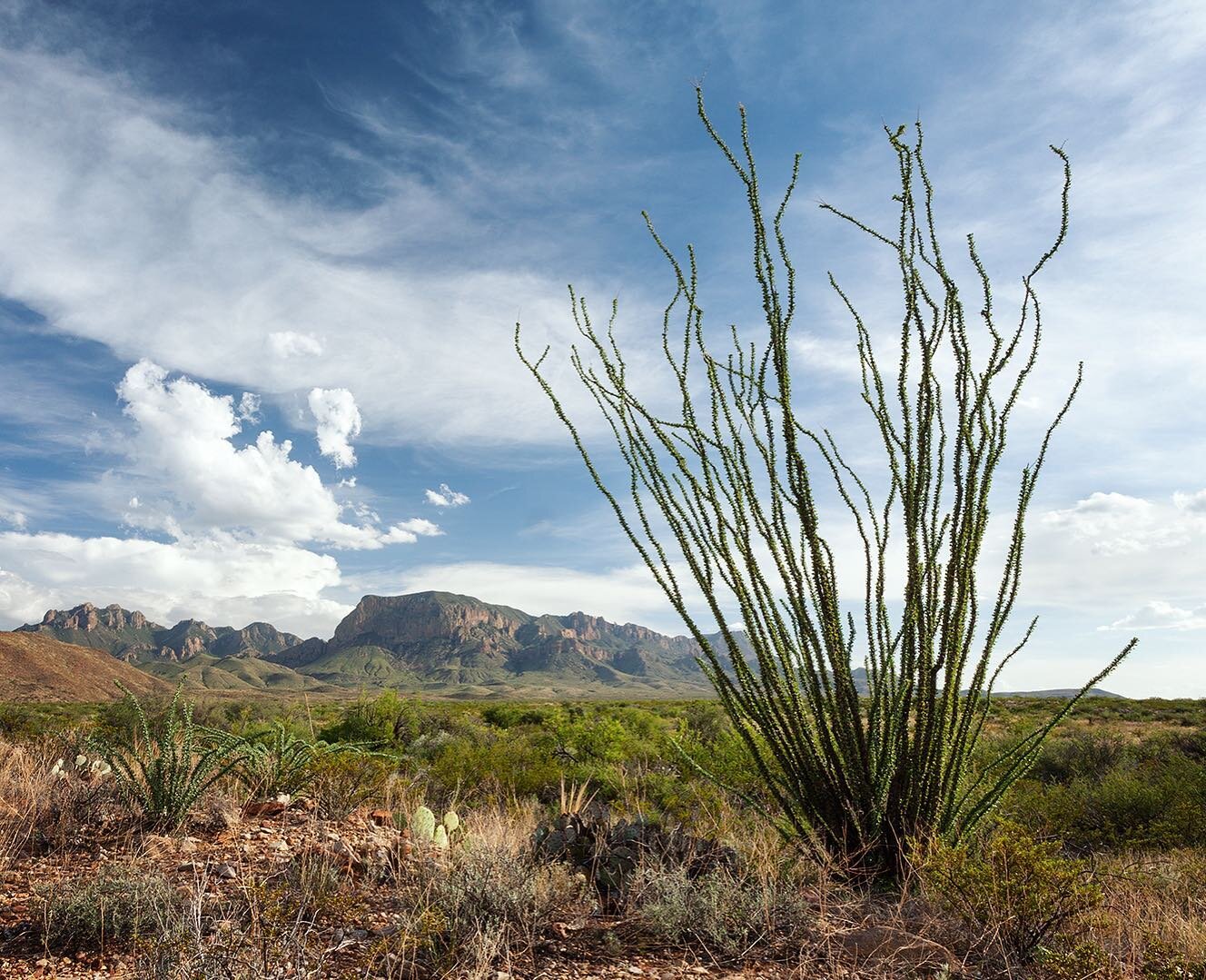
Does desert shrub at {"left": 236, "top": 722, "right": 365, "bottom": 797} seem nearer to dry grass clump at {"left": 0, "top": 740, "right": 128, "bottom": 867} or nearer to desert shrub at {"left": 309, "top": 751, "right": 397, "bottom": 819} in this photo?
desert shrub at {"left": 309, "top": 751, "right": 397, "bottom": 819}

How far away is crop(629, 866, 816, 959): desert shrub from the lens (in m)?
3.36

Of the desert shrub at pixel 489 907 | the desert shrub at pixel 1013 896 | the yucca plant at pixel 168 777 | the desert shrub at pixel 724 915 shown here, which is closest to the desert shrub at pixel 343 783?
the yucca plant at pixel 168 777

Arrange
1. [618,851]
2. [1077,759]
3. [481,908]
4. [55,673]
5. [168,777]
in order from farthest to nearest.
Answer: [55,673]
[1077,759]
[168,777]
[618,851]
[481,908]

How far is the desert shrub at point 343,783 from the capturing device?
18.0 feet

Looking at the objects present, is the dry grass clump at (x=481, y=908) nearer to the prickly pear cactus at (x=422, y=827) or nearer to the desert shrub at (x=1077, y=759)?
the prickly pear cactus at (x=422, y=827)

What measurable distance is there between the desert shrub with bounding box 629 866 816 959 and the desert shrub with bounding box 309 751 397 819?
282cm

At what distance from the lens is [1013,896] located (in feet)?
10.9

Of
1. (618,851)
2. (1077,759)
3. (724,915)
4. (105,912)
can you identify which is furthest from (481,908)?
(1077,759)

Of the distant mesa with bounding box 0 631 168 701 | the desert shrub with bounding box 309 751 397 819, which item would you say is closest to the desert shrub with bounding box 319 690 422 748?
the desert shrub with bounding box 309 751 397 819

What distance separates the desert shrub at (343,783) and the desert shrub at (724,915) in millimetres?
2822

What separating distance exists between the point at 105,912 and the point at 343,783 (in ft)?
7.50

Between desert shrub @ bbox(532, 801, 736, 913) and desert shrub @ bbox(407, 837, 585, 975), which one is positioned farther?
desert shrub @ bbox(532, 801, 736, 913)

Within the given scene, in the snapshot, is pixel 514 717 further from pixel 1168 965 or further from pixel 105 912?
pixel 1168 965

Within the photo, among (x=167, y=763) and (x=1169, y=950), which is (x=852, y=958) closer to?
(x=1169, y=950)
